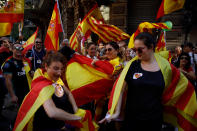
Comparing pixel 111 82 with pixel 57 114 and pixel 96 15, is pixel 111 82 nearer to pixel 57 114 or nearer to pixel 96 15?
pixel 57 114

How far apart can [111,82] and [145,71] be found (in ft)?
4.27

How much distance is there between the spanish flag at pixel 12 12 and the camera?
190 inches

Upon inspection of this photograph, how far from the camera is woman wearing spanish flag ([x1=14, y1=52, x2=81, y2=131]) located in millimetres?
2025

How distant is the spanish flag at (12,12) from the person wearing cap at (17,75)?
108cm

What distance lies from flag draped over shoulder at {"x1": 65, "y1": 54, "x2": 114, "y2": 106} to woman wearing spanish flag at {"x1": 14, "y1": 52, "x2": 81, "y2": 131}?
1252 millimetres

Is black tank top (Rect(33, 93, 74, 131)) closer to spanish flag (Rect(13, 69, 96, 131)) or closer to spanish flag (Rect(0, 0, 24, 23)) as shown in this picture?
spanish flag (Rect(13, 69, 96, 131))

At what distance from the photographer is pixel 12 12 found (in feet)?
16.3

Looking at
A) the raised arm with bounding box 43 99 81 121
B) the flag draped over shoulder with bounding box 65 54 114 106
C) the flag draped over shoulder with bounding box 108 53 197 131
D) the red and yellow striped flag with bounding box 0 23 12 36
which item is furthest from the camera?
the red and yellow striped flag with bounding box 0 23 12 36

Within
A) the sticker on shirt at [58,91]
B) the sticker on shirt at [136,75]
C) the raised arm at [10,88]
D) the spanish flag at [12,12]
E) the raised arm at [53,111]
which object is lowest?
the raised arm at [10,88]

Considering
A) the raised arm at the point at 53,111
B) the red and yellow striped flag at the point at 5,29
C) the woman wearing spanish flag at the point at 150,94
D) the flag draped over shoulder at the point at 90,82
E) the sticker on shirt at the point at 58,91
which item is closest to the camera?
the raised arm at the point at 53,111

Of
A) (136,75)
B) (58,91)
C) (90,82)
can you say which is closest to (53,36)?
(90,82)

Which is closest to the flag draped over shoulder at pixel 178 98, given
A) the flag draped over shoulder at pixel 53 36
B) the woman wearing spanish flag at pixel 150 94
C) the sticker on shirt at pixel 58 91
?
the woman wearing spanish flag at pixel 150 94

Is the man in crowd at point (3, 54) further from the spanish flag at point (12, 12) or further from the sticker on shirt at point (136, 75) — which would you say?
the sticker on shirt at point (136, 75)

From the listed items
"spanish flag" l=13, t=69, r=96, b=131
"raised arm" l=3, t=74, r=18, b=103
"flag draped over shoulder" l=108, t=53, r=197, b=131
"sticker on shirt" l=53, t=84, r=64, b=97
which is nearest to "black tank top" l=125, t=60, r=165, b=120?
"flag draped over shoulder" l=108, t=53, r=197, b=131
